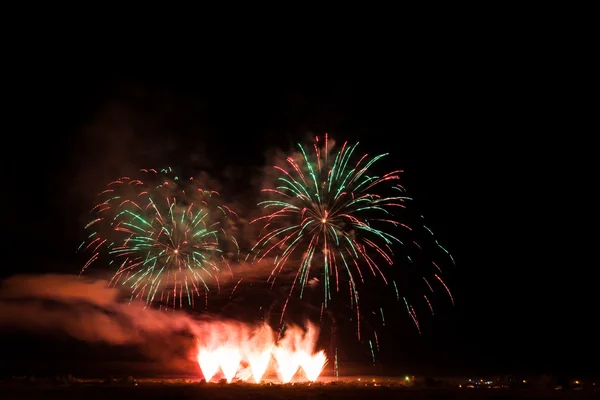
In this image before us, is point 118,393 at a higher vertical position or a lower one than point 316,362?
lower

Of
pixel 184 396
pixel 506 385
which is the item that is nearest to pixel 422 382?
pixel 506 385

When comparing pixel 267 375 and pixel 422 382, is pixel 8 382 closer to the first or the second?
pixel 267 375

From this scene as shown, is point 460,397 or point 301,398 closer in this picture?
point 301,398

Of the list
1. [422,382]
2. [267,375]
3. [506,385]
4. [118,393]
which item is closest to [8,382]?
[118,393]

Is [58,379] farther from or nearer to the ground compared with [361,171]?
nearer to the ground

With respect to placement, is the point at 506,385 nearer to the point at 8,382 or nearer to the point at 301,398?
the point at 301,398

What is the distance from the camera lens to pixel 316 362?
5234 centimetres

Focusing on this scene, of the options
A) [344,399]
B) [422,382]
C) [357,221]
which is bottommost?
[344,399]

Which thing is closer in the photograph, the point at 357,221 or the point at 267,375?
the point at 357,221

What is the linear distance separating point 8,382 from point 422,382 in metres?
35.5

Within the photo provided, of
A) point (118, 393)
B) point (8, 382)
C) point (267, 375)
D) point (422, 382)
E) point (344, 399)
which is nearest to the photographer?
point (344, 399)

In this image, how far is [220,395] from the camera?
37125mm

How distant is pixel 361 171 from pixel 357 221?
275 cm

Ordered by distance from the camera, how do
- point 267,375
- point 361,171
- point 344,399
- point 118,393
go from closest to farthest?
point 361,171, point 344,399, point 118,393, point 267,375
